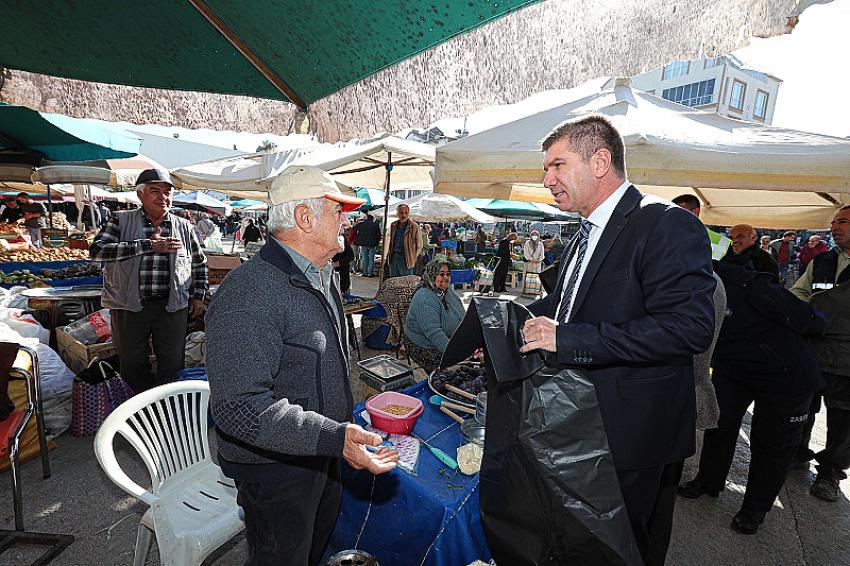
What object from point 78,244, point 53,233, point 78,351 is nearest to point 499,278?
point 78,351

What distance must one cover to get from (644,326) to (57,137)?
6.23 metres

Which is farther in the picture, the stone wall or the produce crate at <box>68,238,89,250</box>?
the produce crate at <box>68,238,89,250</box>

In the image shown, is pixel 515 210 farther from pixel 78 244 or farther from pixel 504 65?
pixel 504 65

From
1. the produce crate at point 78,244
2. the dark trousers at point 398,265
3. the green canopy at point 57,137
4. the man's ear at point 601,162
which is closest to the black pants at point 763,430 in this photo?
the man's ear at point 601,162

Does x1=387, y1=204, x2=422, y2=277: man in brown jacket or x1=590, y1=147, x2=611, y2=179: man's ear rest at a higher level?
x1=590, y1=147, x2=611, y2=179: man's ear

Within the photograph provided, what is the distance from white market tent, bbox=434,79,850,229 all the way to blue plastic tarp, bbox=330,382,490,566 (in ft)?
6.69

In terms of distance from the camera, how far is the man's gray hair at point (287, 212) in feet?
5.54

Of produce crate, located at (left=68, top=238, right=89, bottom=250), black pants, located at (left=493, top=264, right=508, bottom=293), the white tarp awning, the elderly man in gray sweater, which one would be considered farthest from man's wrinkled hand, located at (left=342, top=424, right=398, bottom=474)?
black pants, located at (left=493, top=264, right=508, bottom=293)

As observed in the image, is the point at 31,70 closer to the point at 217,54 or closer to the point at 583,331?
the point at 217,54

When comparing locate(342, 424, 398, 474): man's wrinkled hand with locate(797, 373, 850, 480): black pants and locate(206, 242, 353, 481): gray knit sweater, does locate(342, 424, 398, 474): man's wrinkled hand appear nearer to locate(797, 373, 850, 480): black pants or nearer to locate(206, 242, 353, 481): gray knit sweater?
locate(206, 242, 353, 481): gray knit sweater

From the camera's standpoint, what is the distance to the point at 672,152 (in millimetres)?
2678

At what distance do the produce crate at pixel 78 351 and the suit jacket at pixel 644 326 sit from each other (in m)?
4.83

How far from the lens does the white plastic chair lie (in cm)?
194

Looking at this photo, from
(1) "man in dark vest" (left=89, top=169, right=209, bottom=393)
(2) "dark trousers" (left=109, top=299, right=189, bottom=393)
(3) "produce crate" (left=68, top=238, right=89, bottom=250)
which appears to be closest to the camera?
(1) "man in dark vest" (left=89, top=169, right=209, bottom=393)
